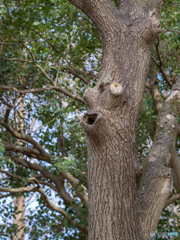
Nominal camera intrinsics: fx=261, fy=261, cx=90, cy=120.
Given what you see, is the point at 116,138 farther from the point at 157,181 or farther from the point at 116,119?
the point at 157,181

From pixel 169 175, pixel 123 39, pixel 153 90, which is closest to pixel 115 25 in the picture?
pixel 123 39

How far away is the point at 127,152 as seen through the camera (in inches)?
70.4

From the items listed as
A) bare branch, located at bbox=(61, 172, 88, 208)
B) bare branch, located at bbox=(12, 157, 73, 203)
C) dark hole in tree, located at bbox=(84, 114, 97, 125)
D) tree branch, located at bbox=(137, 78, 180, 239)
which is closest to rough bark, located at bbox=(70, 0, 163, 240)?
dark hole in tree, located at bbox=(84, 114, 97, 125)

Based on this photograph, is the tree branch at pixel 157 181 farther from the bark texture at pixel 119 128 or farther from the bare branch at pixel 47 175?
the bare branch at pixel 47 175

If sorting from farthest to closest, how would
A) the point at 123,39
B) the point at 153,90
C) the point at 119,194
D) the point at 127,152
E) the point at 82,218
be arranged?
1. the point at 153,90
2. the point at 82,218
3. the point at 123,39
4. the point at 127,152
5. the point at 119,194

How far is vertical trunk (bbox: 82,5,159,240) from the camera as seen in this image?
1648 mm

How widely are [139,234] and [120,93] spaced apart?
938 millimetres

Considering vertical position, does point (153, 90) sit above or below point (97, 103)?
above

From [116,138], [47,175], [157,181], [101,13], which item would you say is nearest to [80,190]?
[47,175]

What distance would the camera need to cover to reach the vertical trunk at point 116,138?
1.65 m

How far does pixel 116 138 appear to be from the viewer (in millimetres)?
1775

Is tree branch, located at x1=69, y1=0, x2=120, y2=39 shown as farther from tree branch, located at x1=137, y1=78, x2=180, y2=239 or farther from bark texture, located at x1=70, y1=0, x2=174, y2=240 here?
tree branch, located at x1=137, y1=78, x2=180, y2=239

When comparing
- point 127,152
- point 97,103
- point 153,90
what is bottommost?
point 127,152

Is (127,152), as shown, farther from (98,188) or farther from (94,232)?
(94,232)
